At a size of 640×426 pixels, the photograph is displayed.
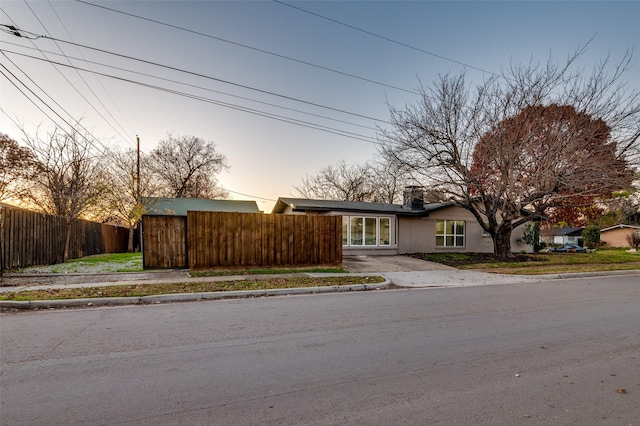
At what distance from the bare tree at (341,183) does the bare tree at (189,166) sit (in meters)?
11.5

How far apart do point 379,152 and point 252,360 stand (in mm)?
15440

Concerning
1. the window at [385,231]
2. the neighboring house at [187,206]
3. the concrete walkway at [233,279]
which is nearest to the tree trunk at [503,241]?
the concrete walkway at [233,279]

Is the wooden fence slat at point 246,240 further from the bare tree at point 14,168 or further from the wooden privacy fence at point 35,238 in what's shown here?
the bare tree at point 14,168

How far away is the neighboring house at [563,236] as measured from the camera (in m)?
50.9

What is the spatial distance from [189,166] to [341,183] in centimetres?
1872

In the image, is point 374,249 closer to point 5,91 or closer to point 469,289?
point 469,289

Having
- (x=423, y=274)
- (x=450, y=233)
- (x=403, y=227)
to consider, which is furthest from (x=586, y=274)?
(x=403, y=227)

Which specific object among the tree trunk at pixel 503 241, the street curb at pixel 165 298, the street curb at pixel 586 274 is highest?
the tree trunk at pixel 503 241

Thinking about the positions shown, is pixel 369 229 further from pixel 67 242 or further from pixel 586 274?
pixel 67 242

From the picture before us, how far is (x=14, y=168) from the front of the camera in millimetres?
24094

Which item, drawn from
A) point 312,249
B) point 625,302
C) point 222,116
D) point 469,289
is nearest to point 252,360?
point 469,289

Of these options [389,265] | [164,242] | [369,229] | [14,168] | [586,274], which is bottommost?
[586,274]

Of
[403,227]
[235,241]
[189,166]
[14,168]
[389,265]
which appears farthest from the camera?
[189,166]

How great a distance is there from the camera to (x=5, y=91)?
12.5 metres
